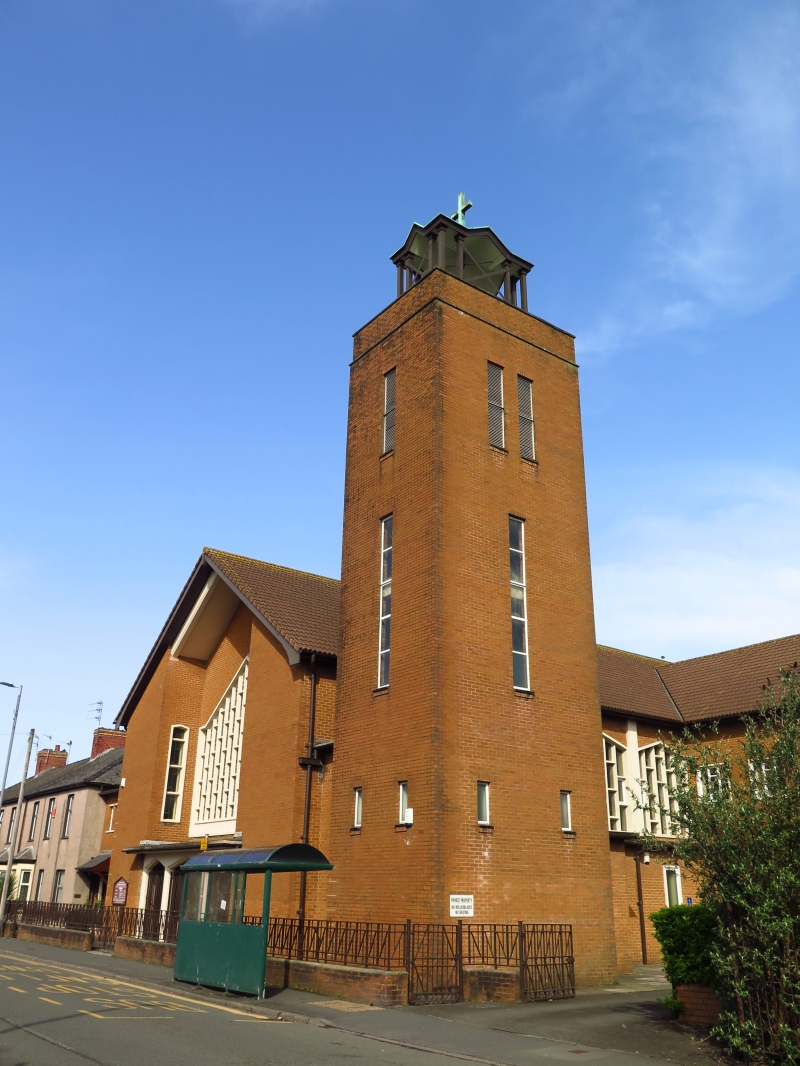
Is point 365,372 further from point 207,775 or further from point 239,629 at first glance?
point 207,775

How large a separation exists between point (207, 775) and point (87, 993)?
11.8 m

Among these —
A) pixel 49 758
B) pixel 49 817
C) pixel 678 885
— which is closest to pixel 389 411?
pixel 678 885

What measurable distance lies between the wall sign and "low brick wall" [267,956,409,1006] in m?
1.79

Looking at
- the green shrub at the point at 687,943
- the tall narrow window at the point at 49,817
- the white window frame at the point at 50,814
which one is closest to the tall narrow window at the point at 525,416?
the green shrub at the point at 687,943

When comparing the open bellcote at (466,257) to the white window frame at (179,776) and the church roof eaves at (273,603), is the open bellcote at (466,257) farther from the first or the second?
the white window frame at (179,776)

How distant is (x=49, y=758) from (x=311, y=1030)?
48980 mm

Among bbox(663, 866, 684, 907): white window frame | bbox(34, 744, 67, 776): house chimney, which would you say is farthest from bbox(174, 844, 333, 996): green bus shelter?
bbox(34, 744, 67, 776): house chimney

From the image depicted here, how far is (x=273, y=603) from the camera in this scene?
24.3 metres

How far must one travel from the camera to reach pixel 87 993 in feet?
51.8

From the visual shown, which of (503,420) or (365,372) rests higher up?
(365,372)

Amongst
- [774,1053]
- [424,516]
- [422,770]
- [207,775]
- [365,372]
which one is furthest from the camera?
[207,775]

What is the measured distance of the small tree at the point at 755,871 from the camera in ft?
32.4

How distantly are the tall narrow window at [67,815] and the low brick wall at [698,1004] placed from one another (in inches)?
1316

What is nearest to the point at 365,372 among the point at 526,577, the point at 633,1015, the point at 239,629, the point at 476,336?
the point at 476,336
